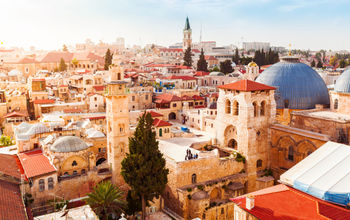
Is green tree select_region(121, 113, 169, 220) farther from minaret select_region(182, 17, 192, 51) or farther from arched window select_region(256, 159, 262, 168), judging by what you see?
minaret select_region(182, 17, 192, 51)

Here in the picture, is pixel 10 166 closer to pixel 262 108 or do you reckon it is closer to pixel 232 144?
pixel 232 144

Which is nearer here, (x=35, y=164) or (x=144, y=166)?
(x=144, y=166)

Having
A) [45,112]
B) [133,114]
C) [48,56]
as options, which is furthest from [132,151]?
[48,56]

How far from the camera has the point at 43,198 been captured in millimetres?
22109

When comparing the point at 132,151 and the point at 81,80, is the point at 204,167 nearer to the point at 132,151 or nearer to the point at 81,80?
the point at 132,151

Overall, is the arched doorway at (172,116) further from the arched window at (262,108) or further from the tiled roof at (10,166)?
the tiled roof at (10,166)

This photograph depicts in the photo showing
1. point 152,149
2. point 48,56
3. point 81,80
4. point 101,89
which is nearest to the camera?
point 152,149

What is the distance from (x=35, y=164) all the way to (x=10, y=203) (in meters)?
7.43

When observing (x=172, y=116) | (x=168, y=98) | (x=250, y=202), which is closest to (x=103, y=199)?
(x=250, y=202)

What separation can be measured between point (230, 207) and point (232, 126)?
7087 millimetres

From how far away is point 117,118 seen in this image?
25016mm

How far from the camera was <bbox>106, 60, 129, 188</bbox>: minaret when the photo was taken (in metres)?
24.8

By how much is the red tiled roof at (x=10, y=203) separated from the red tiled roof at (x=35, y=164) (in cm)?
234

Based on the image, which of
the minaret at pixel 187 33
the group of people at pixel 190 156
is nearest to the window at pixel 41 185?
the group of people at pixel 190 156
